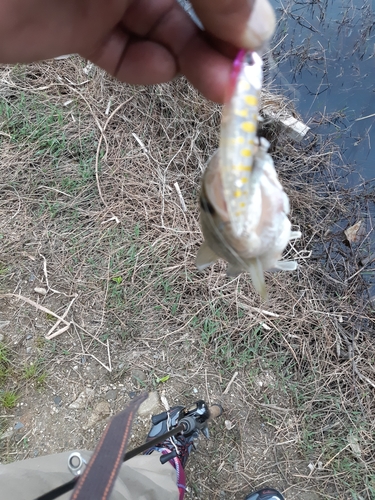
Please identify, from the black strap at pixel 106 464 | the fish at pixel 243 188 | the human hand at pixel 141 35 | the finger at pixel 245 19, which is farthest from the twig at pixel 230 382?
the finger at pixel 245 19

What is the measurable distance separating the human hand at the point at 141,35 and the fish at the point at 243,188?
0.18 meters

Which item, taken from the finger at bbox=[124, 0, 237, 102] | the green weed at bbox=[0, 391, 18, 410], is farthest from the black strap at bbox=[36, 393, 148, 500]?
the green weed at bbox=[0, 391, 18, 410]

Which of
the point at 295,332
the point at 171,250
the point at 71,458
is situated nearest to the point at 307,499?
the point at 295,332

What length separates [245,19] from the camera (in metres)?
1.16

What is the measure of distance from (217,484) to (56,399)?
56.4 inches

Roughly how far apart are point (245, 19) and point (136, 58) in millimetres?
647

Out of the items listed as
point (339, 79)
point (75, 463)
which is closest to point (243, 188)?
point (75, 463)

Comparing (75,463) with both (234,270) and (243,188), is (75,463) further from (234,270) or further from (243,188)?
(243,188)

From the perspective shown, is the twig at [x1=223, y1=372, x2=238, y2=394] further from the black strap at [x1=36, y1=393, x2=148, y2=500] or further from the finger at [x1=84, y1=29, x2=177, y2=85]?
the finger at [x1=84, y1=29, x2=177, y2=85]

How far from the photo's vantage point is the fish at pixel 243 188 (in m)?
0.96

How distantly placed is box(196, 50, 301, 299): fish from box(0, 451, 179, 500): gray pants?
1.48 m

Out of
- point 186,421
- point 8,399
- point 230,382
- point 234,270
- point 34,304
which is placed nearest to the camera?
point 234,270

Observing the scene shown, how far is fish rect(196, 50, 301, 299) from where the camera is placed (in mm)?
965

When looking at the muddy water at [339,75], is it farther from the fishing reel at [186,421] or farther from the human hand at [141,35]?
the human hand at [141,35]
